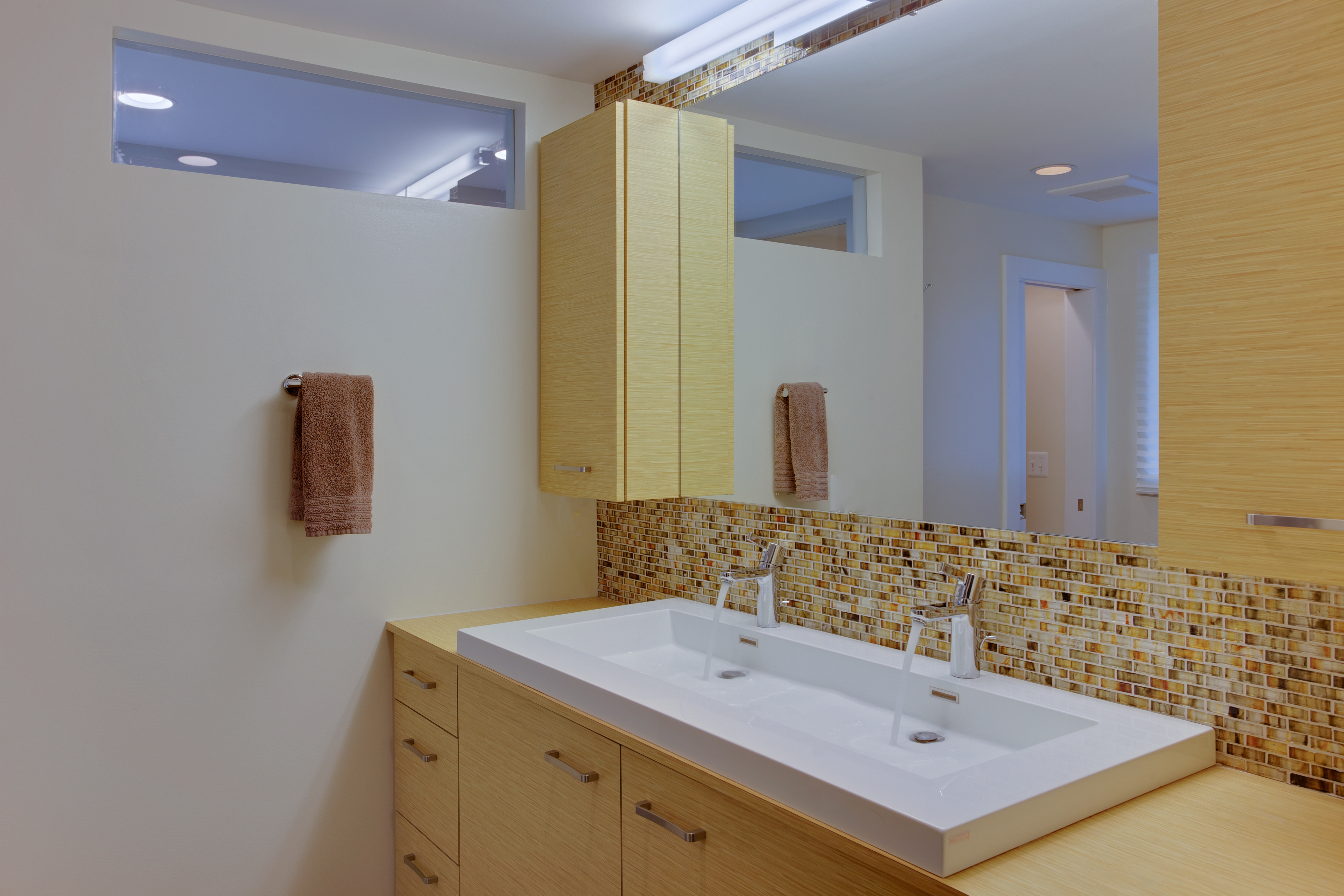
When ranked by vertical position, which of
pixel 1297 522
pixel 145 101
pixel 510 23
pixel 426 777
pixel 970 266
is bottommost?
pixel 426 777

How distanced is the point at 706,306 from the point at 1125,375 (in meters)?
1.16

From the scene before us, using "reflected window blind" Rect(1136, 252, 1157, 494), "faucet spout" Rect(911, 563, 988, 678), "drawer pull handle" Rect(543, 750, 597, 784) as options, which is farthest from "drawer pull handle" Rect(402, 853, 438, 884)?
"reflected window blind" Rect(1136, 252, 1157, 494)

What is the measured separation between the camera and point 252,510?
223 cm

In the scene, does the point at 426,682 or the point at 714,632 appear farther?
the point at 426,682

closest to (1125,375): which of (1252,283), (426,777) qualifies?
(1252,283)

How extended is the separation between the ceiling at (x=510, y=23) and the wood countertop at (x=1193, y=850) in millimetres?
1897

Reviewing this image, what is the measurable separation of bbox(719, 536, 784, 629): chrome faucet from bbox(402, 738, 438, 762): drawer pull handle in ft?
2.77

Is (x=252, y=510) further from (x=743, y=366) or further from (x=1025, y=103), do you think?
(x=1025, y=103)

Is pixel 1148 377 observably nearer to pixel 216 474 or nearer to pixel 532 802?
pixel 532 802

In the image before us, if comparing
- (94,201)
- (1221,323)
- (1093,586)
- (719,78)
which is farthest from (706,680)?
(94,201)

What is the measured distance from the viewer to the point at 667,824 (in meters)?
1.42

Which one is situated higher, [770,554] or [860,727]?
[770,554]

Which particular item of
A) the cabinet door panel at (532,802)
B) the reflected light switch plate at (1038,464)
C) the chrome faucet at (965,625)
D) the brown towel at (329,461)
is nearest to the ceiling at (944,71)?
the reflected light switch plate at (1038,464)

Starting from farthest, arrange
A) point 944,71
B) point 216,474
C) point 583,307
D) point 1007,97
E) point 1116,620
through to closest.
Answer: point 583,307, point 216,474, point 944,71, point 1007,97, point 1116,620
